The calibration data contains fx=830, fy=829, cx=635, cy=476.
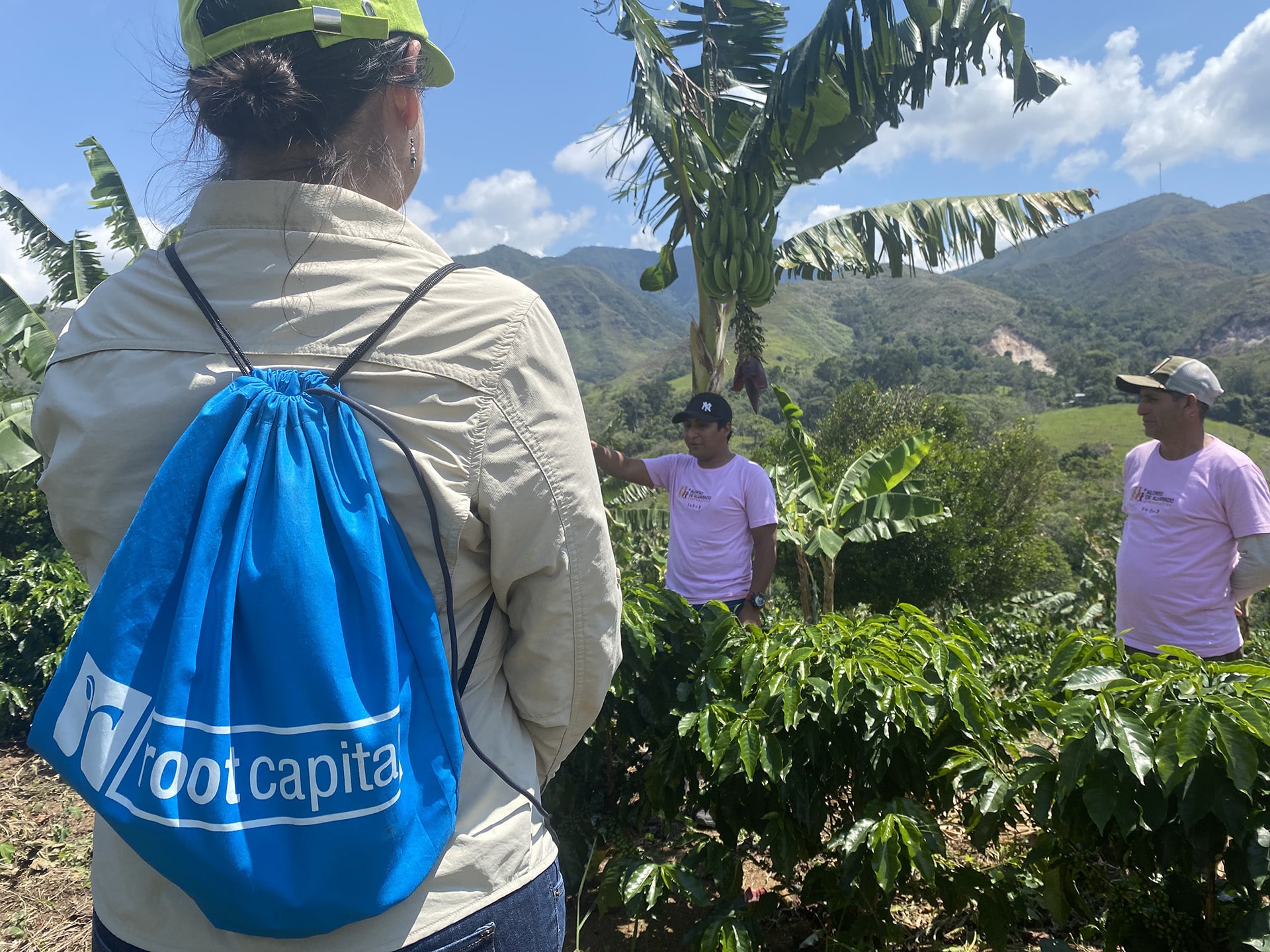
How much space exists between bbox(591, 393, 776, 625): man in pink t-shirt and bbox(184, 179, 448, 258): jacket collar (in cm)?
322

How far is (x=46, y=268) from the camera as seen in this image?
930 centimetres

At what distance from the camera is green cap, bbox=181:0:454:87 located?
3.28ft

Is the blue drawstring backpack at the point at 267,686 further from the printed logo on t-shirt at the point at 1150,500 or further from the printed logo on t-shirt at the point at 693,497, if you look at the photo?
the printed logo on t-shirt at the point at 1150,500

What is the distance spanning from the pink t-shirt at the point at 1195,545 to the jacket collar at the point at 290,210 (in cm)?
337

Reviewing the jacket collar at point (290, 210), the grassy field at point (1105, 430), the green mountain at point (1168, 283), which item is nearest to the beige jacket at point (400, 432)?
the jacket collar at point (290, 210)

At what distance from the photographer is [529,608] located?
1020 millimetres

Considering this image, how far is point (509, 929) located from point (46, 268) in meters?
10.9

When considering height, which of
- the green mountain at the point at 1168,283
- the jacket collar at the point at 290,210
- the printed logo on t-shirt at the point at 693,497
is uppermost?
the green mountain at the point at 1168,283

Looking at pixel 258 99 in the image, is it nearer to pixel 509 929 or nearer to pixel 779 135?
pixel 509 929

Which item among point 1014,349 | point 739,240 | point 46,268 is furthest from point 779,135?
point 1014,349

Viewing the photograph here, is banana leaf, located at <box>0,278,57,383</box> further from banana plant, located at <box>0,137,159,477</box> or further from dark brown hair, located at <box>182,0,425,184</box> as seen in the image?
dark brown hair, located at <box>182,0,425,184</box>

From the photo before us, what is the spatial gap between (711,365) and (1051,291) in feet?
459

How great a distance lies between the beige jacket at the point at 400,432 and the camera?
2.99 ft

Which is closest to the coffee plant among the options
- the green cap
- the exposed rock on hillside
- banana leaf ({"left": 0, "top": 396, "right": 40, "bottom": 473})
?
the green cap
